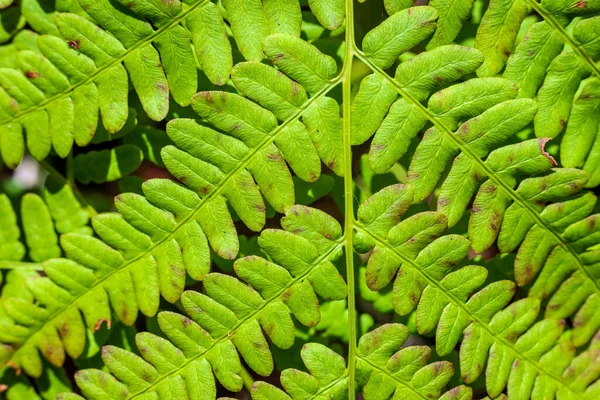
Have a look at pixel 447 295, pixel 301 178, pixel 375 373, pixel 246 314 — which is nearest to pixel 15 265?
pixel 246 314

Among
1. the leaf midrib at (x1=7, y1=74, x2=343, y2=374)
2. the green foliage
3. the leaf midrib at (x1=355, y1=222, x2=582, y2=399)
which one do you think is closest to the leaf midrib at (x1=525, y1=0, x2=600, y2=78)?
the green foliage

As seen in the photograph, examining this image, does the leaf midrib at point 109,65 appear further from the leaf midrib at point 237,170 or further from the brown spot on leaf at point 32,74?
the leaf midrib at point 237,170

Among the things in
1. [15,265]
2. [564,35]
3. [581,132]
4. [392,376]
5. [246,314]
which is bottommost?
[392,376]

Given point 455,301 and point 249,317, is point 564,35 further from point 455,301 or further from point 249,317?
point 249,317

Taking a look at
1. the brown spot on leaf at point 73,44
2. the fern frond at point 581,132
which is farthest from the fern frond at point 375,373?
the brown spot on leaf at point 73,44

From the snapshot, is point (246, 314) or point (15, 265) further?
point (15, 265)

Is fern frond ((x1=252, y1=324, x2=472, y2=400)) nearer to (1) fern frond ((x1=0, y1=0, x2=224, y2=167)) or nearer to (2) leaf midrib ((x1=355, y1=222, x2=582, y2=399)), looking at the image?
(2) leaf midrib ((x1=355, y1=222, x2=582, y2=399))

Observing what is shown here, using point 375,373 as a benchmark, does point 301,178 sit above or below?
above
